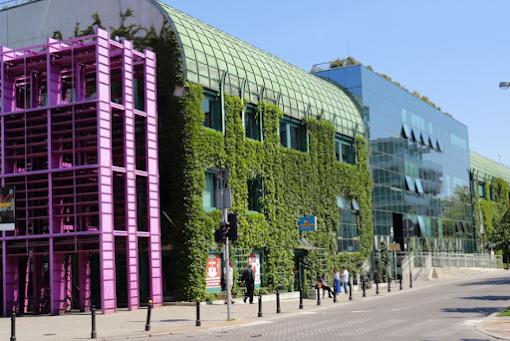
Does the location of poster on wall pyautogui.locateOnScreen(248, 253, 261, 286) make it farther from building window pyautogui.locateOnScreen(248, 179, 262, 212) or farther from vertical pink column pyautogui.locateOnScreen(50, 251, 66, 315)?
vertical pink column pyautogui.locateOnScreen(50, 251, 66, 315)

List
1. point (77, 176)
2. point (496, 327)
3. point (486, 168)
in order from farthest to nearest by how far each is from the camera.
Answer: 1. point (486, 168)
2. point (77, 176)
3. point (496, 327)

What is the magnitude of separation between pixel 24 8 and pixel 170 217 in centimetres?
1588

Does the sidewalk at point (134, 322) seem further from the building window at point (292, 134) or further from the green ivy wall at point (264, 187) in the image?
the building window at point (292, 134)

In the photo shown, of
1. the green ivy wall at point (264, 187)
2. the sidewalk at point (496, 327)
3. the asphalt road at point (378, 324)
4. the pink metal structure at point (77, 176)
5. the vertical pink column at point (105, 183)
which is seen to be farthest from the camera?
the green ivy wall at point (264, 187)

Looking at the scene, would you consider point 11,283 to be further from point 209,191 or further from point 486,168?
point 486,168

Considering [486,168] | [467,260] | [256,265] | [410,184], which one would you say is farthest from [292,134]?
→ [486,168]

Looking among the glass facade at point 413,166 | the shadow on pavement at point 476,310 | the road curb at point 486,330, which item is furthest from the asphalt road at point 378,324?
the glass facade at point 413,166

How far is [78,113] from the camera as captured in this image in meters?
30.0

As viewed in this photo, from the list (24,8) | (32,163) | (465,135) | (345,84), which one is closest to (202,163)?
(32,163)

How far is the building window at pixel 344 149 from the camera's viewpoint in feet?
164

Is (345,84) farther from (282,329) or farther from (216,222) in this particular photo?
(282,329)

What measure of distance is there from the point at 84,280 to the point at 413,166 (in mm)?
40340

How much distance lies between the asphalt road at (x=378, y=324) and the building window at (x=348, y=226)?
18525mm

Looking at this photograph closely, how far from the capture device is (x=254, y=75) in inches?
1598
